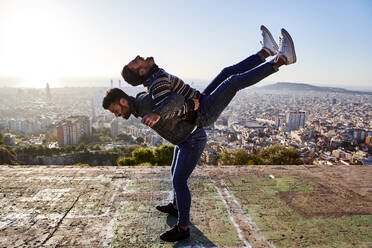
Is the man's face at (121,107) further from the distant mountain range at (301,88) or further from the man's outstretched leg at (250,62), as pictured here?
the distant mountain range at (301,88)

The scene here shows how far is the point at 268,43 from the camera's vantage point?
244cm

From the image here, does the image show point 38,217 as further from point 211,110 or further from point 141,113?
point 211,110

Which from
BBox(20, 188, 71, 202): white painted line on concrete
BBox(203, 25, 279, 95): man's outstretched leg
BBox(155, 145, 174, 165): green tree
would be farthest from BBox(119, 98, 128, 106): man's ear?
BBox(155, 145, 174, 165): green tree

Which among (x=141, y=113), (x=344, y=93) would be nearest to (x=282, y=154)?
(x=141, y=113)

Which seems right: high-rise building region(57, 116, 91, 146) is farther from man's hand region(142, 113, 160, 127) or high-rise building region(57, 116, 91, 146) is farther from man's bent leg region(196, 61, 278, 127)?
man's hand region(142, 113, 160, 127)

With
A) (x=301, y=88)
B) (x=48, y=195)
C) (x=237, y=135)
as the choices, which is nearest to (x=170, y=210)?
(x=48, y=195)

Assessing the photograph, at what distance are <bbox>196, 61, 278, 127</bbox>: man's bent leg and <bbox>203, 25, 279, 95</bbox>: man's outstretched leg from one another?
0.23m

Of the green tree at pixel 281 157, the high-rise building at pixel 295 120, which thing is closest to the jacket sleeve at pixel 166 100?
the green tree at pixel 281 157

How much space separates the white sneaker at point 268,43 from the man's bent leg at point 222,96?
0.41 meters

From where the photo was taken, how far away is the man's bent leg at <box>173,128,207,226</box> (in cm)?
190

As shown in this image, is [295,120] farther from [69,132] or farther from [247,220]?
[247,220]

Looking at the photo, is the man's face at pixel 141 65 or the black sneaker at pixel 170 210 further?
the black sneaker at pixel 170 210

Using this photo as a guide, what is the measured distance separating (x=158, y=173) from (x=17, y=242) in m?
1.82

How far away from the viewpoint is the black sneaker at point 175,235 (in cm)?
199
